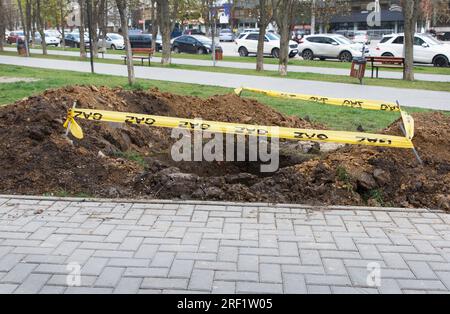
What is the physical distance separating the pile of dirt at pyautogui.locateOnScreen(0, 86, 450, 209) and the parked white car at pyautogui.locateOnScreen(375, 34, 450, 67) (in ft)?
70.0

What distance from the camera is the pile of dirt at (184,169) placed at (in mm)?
5910

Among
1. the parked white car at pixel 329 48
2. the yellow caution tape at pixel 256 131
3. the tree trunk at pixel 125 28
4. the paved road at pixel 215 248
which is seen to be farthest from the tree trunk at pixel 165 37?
the paved road at pixel 215 248

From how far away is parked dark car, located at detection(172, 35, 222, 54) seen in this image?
38719 millimetres

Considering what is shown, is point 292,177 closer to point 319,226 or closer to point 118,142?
point 319,226

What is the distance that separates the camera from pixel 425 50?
2780cm

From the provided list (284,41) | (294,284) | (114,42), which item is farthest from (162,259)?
(114,42)

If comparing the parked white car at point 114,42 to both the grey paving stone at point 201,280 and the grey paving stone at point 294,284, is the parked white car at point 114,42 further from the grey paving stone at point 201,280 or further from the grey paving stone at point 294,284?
the grey paving stone at point 294,284

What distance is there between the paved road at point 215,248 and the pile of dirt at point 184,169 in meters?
0.34

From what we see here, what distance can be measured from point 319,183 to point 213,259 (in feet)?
7.09

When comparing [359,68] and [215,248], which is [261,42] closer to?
[359,68]

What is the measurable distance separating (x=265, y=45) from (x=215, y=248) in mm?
30785

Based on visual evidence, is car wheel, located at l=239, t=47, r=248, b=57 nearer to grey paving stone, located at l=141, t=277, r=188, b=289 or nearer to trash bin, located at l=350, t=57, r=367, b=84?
trash bin, located at l=350, t=57, r=367, b=84

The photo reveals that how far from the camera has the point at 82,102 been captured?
25.8 feet

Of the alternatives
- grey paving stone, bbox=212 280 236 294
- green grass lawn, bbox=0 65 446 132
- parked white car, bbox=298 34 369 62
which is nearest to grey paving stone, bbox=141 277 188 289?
grey paving stone, bbox=212 280 236 294
